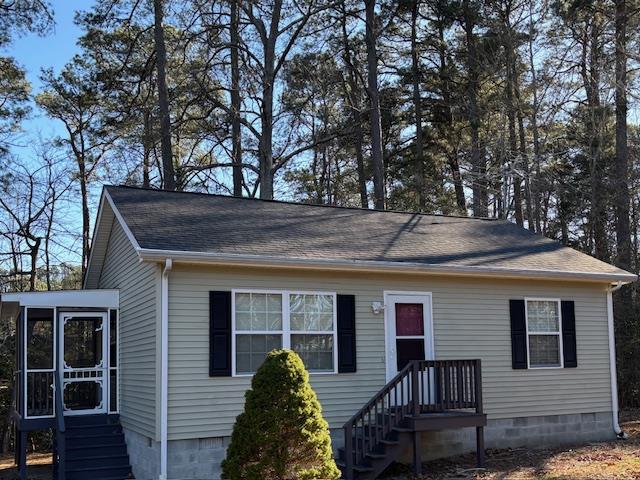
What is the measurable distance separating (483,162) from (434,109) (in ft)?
12.4

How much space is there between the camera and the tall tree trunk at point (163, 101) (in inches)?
831

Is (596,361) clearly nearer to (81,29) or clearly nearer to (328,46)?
(328,46)

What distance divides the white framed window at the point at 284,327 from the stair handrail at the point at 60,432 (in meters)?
2.64

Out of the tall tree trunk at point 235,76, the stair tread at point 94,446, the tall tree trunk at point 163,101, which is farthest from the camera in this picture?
the tall tree trunk at point 235,76

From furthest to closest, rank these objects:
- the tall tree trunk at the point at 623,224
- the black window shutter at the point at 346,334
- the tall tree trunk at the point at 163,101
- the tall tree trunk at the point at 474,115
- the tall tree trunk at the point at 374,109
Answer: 1. the tall tree trunk at the point at 474,115
2. the tall tree trunk at the point at 374,109
3. the tall tree trunk at the point at 163,101
4. the tall tree trunk at the point at 623,224
5. the black window shutter at the point at 346,334

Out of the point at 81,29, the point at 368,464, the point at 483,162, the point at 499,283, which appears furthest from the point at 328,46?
the point at 368,464

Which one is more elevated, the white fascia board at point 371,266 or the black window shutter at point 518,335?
the white fascia board at point 371,266

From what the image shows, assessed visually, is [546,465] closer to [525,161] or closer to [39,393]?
[39,393]

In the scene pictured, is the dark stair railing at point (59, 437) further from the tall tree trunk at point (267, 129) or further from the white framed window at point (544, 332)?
the tall tree trunk at point (267, 129)

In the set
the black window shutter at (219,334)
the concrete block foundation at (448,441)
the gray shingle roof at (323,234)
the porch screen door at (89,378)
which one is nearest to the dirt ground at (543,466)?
the concrete block foundation at (448,441)

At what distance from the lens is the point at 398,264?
436 inches

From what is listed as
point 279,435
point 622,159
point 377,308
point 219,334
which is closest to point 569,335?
point 377,308

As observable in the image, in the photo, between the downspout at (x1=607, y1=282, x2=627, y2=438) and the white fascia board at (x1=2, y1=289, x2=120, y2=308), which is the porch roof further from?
the downspout at (x1=607, y1=282, x2=627, y2=438)

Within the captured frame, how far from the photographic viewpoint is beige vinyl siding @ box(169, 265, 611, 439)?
9.79 m
